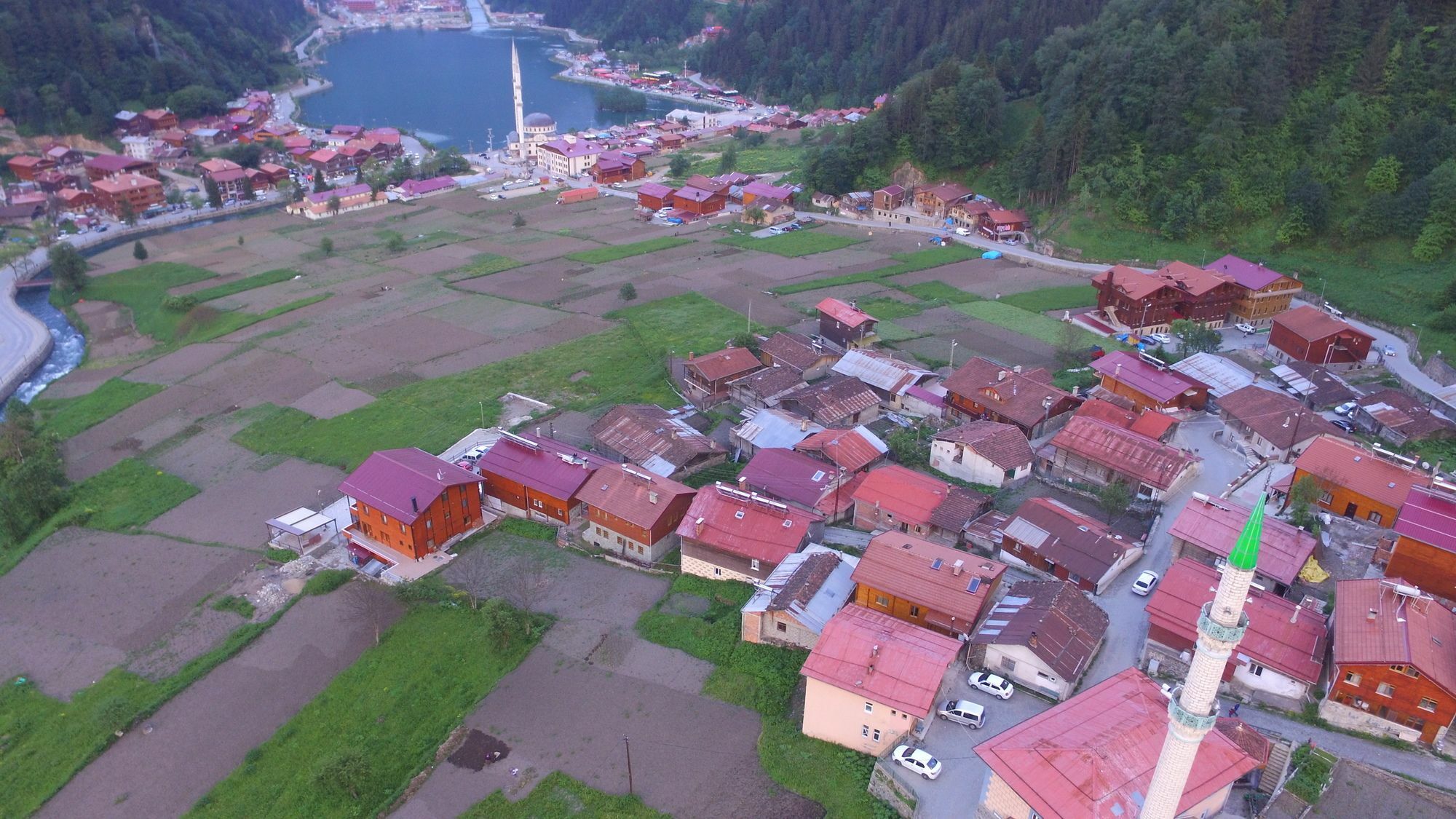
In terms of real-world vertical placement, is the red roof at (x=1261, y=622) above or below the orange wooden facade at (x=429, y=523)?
above

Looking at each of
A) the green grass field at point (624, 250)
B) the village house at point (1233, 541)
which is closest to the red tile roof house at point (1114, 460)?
the village house at point (1233, 541)

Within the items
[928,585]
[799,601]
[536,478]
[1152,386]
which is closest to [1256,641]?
[928,585]

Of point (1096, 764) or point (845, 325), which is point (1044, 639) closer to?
point (1096, 764)

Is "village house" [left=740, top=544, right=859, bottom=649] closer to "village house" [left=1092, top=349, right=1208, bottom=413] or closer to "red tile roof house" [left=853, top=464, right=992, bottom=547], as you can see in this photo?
"red tile roof house" [left=853, top=464, right=992, bottom=547]

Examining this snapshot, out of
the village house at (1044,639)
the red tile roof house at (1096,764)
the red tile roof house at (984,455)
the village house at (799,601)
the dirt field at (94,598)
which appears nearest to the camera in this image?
the red tile roof house at (1096,764)

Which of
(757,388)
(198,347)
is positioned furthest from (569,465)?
(198,347)

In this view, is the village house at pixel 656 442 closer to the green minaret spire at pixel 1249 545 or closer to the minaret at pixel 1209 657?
the minaret at pixel 1209 657
